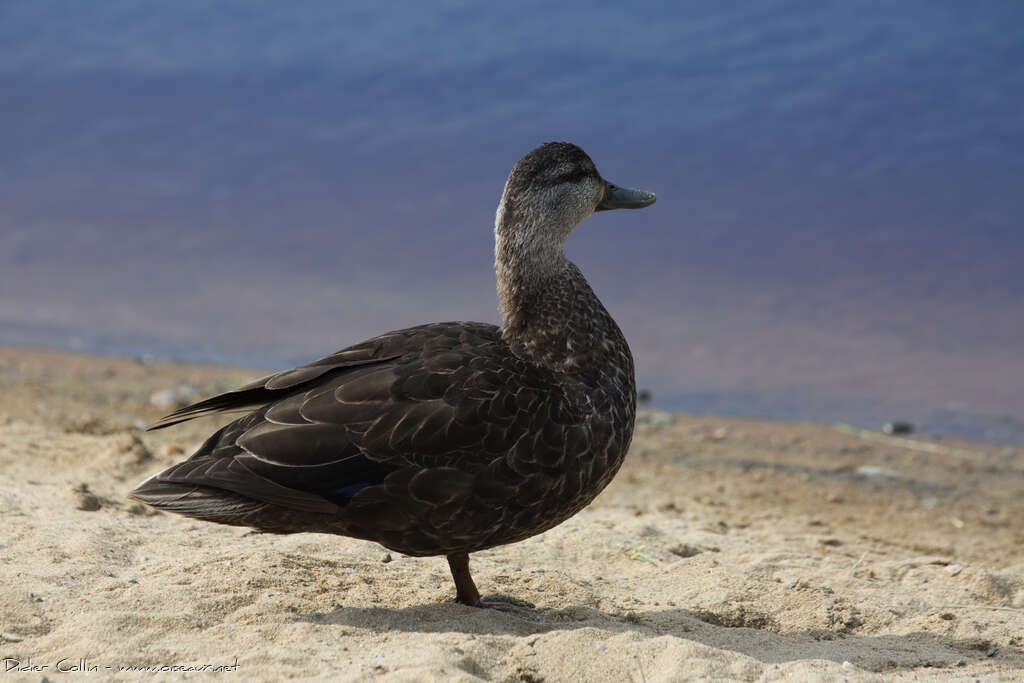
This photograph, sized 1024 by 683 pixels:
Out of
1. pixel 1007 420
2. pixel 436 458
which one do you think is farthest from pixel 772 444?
pixel 436 458

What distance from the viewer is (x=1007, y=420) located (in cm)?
1070

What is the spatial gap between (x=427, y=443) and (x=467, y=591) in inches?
28.9

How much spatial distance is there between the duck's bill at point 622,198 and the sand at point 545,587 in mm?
1740

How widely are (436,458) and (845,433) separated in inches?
276

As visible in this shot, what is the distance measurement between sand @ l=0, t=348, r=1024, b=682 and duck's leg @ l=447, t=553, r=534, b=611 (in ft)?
0.28

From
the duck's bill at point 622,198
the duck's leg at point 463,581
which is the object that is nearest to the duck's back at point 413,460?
the duck's leg at point 463,581

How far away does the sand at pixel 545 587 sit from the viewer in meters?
3.59

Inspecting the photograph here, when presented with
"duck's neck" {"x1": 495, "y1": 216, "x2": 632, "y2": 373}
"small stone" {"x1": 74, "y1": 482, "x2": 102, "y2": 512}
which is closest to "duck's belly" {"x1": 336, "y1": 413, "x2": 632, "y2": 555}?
"duck's neck" {"x1": 495, "y1": 216, "x2": 632, "y2": 373}

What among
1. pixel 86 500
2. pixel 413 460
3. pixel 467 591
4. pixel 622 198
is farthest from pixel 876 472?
pixel 86 500

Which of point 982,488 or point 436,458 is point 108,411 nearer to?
point 436,458

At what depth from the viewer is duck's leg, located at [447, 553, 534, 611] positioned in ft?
14.0

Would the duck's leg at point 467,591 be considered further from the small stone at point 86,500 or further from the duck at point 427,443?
the small stone at point 86,500

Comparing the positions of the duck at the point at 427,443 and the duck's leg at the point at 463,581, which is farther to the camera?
the duck's leg at the point at 463,581

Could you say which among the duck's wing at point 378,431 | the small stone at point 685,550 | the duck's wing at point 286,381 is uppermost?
the duck's wing at point 286,381
